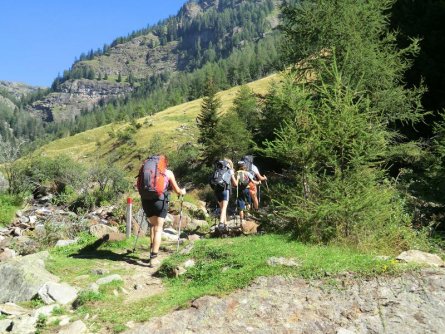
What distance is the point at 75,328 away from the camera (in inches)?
219

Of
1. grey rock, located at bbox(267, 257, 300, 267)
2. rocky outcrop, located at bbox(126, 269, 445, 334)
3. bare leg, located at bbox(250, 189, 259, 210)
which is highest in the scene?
bare leg, located at bbox(250, 189, 259, 210)

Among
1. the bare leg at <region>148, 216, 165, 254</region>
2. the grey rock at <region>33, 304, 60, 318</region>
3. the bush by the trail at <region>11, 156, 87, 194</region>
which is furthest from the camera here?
the bush by the trail at <region>11, 156, 87, 194</region>

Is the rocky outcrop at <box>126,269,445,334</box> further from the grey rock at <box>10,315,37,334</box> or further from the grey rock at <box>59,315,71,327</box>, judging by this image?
→ the grey rock at <box>10,315,37,334</box>

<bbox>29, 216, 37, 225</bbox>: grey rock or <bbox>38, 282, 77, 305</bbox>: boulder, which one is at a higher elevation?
<bbox>29, 216, 37, 225</bbox>: grey rock

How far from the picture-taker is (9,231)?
53.8 ft

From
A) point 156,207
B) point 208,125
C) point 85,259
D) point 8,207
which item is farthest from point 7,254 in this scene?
point 208,125

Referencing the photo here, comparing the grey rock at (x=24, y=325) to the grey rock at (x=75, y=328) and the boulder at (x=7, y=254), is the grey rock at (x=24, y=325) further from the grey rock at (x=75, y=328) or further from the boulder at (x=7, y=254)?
the boulder at (x=7, y=254)

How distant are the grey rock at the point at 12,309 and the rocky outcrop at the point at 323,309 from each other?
188cm

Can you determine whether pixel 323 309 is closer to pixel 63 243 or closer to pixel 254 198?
pixel 254 198

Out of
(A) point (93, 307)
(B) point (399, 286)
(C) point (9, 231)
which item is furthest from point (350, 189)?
(C) point (9, 231)

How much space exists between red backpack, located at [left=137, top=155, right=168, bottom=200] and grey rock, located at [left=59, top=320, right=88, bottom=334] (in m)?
2.68

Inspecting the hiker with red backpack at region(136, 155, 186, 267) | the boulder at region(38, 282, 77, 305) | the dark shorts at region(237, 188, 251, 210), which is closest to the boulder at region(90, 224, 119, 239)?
the dark shorts at region(237, 188, 251, 210)

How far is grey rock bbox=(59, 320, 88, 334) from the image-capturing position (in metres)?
5.51

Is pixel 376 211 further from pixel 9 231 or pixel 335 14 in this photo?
pixel 9 231
